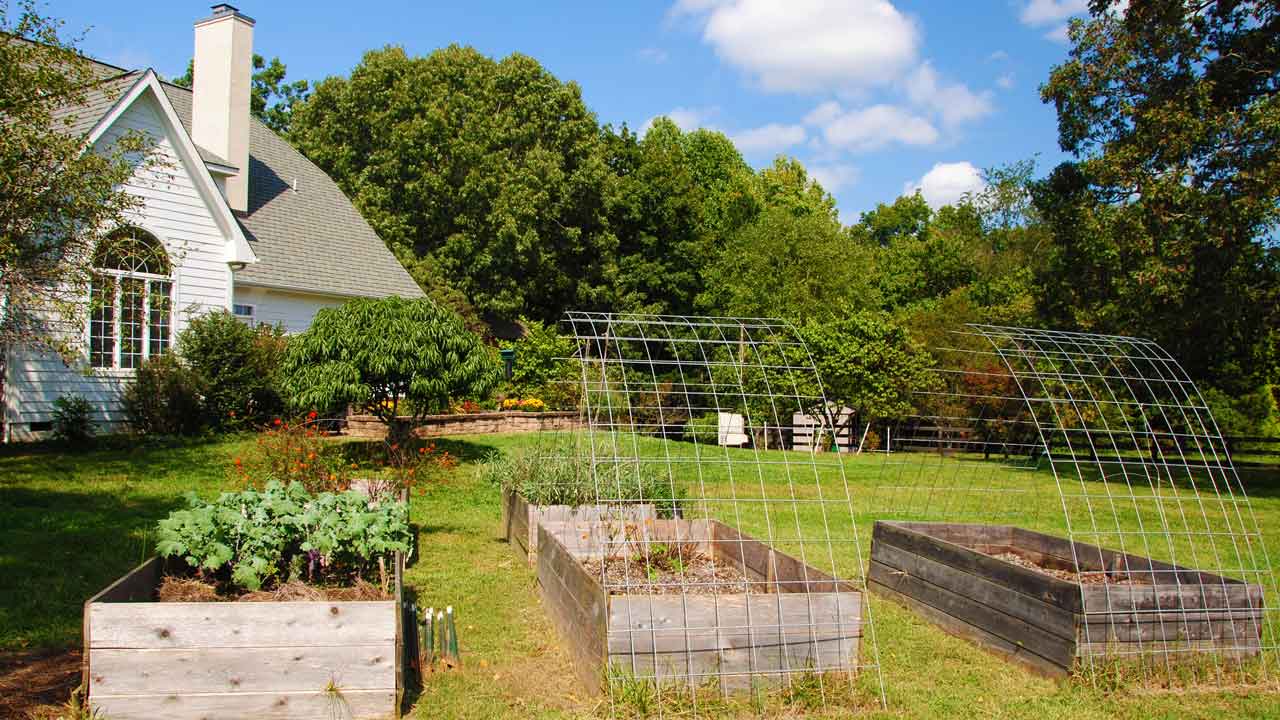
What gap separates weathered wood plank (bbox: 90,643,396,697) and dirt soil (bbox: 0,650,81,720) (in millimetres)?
446

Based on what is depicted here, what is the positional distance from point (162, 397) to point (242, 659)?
11850mm

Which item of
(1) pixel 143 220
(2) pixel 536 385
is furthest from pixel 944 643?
(2) pixel 536 385

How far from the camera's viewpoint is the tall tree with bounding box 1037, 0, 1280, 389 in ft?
48.5

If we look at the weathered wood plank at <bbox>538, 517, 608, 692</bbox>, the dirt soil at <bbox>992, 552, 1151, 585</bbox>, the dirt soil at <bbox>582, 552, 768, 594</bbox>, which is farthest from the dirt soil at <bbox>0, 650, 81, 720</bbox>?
the dirt soil at <bbox>992, 552, 1151, 585</bbox>

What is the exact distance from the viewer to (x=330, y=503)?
577cm

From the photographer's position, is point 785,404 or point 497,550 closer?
point 497,550

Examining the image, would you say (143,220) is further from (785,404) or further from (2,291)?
Result: (785,404)

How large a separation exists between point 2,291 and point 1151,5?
1845cm

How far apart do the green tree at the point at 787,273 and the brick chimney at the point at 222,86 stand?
17.3m

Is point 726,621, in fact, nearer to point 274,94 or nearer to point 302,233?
point 302,233

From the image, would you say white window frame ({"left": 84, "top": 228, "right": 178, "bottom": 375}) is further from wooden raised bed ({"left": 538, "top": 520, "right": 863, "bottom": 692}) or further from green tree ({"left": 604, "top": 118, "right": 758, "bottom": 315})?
green tree ({"left": 604, "top": 118, "right": 758, "bottom": 315})

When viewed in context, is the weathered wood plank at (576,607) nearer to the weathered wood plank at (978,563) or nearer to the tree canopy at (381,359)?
the weathered wood plank at (978,563)

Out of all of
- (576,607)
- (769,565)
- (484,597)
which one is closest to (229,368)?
(484,597)

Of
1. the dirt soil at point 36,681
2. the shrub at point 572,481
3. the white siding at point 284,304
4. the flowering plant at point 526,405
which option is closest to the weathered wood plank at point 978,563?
the shrub at point 572,481
